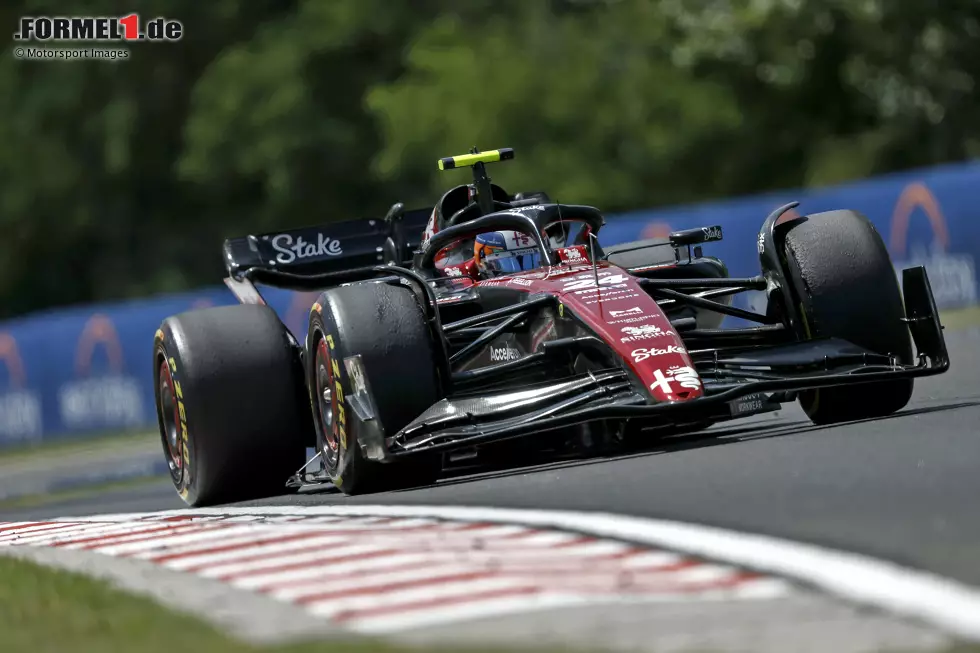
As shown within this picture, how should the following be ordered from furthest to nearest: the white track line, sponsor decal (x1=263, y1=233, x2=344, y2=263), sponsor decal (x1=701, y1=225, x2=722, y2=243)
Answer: sponsor decal (x1=263, y1=233, x2=344, y2=263), sponsor decal (x1=701, y1=225, x2=722, y2=243), the white track line

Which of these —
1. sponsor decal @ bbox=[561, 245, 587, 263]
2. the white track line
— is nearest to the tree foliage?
sponsor decal @ bbox=[561, 245, 587, 263]

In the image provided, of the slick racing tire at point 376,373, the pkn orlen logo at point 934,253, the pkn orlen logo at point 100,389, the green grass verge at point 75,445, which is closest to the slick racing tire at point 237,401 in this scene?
the slick racing tire at point 376,373

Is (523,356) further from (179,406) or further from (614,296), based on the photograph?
(179,406)

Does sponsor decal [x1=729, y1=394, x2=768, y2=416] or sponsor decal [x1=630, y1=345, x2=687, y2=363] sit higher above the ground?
sponsor decal [x1=630, y1=345, x2=687, y2=363]

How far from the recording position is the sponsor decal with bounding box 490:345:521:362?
32.4 ft

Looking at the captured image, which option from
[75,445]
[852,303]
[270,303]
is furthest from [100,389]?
[852,303]

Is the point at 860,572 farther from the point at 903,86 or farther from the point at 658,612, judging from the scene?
the point at 903,86

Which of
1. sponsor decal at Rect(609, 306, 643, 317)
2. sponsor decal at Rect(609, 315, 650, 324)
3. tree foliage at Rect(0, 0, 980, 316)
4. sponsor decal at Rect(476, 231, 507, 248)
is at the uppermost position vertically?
tree foliage at Rect(0, 0, 980, 316)

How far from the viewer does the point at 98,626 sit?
5598 millimetres

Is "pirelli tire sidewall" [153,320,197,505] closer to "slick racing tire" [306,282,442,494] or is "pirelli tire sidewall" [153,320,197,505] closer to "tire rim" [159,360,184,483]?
"tire rim" [159,360,184,483]

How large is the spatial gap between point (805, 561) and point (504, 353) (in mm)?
4709

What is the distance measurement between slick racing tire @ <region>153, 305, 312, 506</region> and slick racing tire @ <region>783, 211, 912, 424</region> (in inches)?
109

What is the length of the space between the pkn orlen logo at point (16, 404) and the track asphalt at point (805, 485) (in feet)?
50.0

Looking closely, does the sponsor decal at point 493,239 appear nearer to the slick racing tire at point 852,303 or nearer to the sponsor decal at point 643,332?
the slick racing tire at point 852,303
